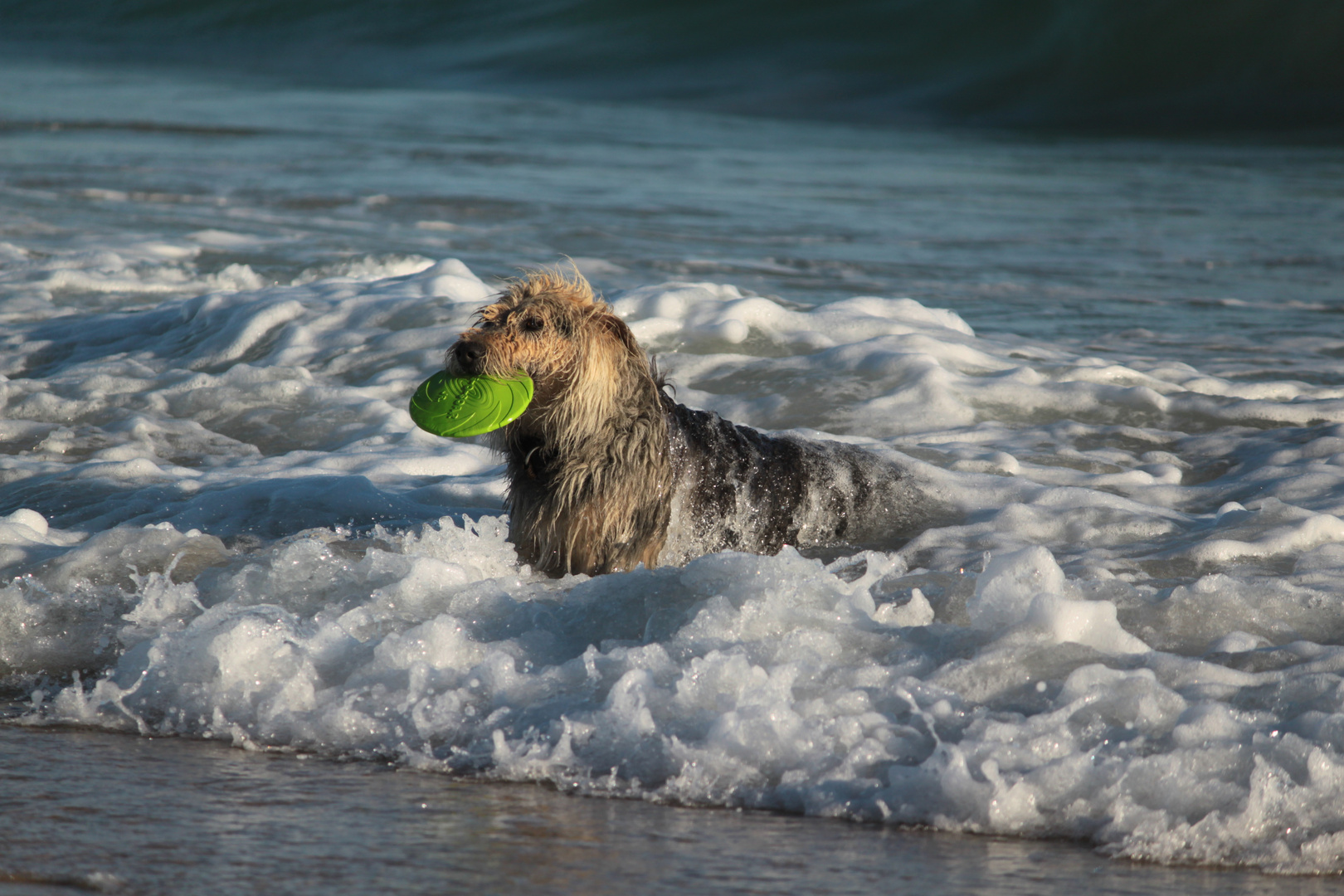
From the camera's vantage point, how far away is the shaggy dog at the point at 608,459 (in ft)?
13.9

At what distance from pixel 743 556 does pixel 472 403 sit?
95cm

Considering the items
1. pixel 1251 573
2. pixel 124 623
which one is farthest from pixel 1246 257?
pixel 124 623

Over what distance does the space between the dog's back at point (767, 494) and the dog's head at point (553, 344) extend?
15.1 inches

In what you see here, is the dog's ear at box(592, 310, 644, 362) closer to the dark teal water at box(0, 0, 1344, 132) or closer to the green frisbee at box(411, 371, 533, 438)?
the green frisbee at box(411, 371, 533, 438)

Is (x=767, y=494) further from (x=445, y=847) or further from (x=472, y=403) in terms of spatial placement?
(x=445, y=847)

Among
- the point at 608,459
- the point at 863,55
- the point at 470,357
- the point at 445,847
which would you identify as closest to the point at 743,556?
the point at 608,459

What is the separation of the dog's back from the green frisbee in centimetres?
69

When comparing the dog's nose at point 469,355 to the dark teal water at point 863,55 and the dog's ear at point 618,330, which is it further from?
the dark teal water at point 863,55

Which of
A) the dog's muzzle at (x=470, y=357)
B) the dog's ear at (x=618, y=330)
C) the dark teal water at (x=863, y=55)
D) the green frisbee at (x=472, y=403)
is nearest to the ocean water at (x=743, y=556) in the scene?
the green frisbee at (x=472, y=403)

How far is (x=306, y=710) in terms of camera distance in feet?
11.9

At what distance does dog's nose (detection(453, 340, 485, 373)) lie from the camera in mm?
4125

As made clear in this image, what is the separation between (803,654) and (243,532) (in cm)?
253

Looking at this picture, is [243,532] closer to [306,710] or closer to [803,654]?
[306,710]

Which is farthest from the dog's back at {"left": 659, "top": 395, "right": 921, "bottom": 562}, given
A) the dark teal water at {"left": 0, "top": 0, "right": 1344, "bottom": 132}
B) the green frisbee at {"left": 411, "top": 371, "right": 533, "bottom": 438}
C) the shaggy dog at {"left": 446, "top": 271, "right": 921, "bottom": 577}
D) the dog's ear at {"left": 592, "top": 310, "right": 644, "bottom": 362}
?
the dark teal water at {"left": 0, "top": 0, "right": 1344, "bottom": 132}
